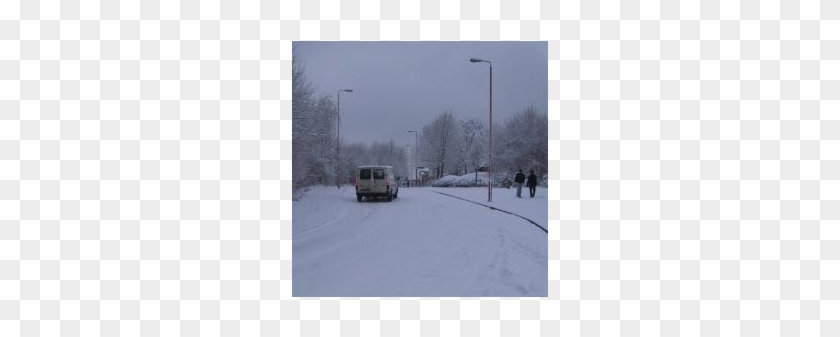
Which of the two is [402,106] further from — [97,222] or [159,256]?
[97,222]

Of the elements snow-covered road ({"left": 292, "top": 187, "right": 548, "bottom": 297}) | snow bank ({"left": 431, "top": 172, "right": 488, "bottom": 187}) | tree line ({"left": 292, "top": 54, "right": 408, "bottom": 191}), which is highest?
tree line ({"left": 292, "top": 54, "right": 408, "bottom": 191})

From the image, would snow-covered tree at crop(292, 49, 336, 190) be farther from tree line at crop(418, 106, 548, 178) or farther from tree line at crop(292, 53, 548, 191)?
tree line at crop(418, 106, 548, 178)

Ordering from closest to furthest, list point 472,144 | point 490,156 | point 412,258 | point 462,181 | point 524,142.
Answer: point 412,258 → point 524,142 → point 472,144 → point 490,156 → point 462,181

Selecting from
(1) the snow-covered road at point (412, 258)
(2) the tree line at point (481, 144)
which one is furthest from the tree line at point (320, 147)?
(2) the tree line at point (481, 144)

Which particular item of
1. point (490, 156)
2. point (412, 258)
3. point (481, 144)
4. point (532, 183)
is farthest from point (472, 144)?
point (412, 258)

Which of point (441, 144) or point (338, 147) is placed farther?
point (441, 144)

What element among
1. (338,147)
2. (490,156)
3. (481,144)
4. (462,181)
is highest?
(481,144)

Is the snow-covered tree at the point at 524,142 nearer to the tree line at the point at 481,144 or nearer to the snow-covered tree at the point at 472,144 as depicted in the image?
the tree line at the point at 481,144

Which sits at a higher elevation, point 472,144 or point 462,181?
point 472,144

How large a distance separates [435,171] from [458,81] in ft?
6.35

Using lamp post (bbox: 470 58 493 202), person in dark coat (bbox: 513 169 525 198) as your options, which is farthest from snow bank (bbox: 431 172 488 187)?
person in dark coat (bbox: 513 169 525 198)

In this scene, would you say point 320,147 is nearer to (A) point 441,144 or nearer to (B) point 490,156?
(A) point 441,144

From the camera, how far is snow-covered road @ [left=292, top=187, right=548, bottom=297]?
4.18 m

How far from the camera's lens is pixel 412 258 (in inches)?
184
